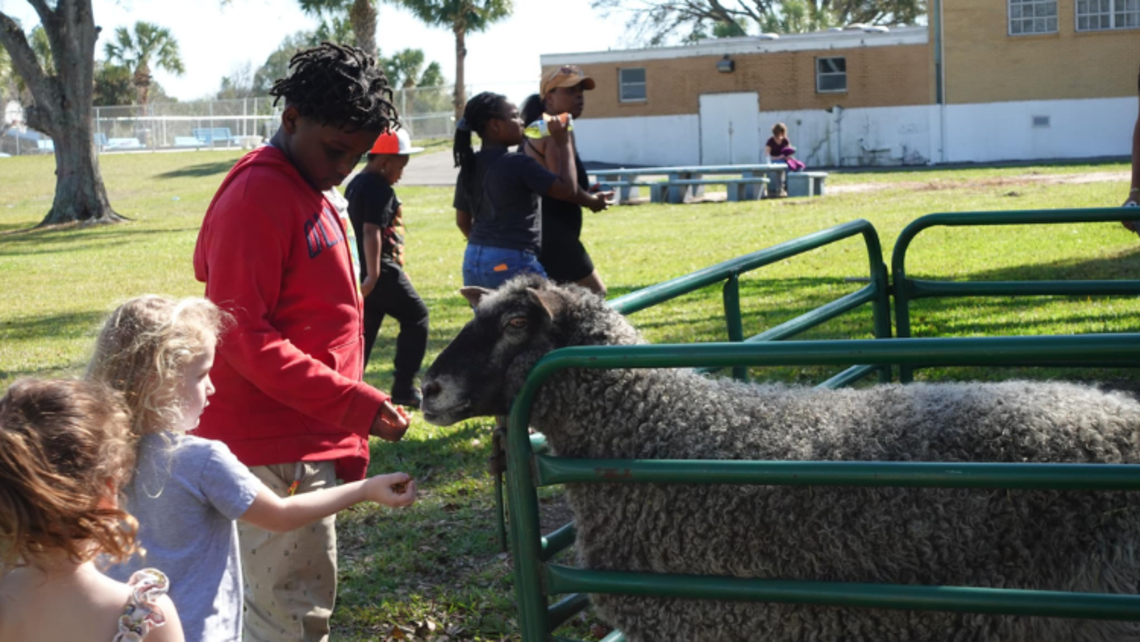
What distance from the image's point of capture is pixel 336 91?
3.30m

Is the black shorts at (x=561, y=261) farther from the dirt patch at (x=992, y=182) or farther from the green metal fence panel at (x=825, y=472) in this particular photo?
the dirt patch at (x=992, y=182)

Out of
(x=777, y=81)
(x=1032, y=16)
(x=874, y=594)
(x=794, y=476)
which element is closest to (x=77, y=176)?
(x=777, y=81)

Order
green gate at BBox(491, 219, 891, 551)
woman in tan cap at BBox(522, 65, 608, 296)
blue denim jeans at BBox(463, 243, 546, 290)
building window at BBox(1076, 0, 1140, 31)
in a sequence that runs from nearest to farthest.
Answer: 1. green gate at BBox(491, 219, 891, 551)
2. blue denim jeans at BBox(463, 243, 546, 290)
3. woman in tan cap at BBox(522, 65, 608, 296)
4. building window at BBox(1076, 0, 1140, 31)

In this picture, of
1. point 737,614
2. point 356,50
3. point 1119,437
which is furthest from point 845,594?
point 356,50

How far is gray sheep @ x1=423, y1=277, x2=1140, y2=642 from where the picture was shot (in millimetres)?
3037

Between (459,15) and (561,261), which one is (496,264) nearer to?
(561,261)

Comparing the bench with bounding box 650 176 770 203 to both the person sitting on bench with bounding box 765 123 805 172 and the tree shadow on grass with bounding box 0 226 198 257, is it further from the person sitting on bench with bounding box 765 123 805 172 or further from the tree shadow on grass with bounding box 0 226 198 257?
the tree shadow on grass with bounding box 0 226 198 257

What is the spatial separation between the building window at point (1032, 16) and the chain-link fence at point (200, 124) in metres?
25.2

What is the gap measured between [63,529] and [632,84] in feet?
140

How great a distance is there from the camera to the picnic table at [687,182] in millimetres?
25250

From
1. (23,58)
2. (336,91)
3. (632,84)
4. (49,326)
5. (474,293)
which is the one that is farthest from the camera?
(632,84)

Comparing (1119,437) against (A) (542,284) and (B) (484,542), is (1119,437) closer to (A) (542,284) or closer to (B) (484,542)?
(A) (542,284)

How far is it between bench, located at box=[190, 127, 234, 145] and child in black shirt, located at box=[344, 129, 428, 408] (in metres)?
53.5

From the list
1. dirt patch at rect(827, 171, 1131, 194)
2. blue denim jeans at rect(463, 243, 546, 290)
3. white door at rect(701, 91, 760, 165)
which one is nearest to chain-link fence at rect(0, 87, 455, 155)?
white door at rect(701, 91, 760, 165)
